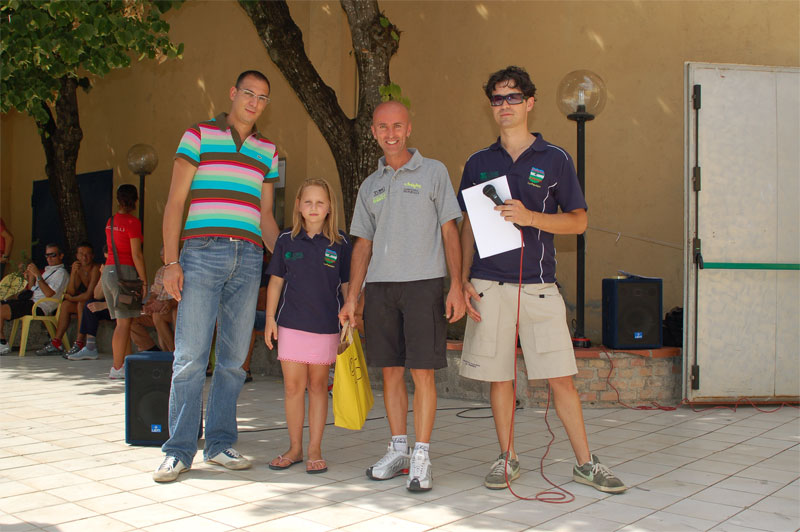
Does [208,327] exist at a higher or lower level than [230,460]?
higher

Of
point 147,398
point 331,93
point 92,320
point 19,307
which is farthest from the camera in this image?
point 19,307

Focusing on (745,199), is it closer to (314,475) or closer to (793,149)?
(793,149)

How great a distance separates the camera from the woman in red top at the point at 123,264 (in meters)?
7.16

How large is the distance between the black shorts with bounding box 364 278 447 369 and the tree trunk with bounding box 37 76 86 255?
8168mm

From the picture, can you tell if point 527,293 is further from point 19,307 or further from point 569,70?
point 19,307

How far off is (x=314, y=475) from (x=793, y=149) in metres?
4.69

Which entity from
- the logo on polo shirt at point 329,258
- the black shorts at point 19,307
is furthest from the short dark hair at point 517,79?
the black shorts at point 19,307

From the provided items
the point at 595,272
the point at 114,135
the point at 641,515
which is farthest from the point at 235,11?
the point at 641,515

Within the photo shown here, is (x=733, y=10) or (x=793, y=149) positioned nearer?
(x=793, y=149)

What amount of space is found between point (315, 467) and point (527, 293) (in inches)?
58.7

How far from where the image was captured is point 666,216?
24.0 feet

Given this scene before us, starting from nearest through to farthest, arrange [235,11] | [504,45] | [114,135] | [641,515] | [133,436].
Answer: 1. [641,515]
2. [133,436]
3. [504,45]
4. [235,11]
5. [114,135]

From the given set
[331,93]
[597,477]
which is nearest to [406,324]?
[597,477]

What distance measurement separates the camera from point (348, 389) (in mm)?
4086
